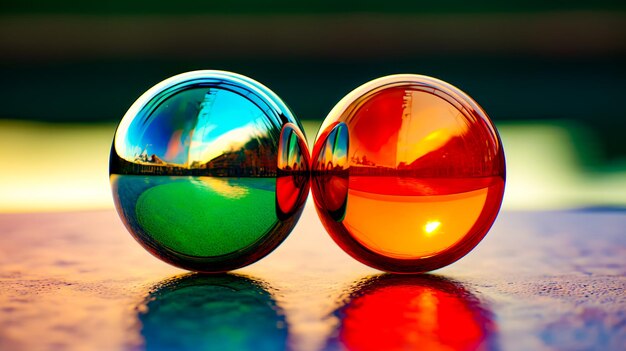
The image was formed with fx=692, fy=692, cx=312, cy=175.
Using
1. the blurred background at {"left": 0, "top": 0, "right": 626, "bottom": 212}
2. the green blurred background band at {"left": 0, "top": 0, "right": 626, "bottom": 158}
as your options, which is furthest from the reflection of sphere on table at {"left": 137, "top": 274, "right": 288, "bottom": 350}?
the green blurred background band at {"left": 0, "top": 0, "right": 626, "bottom": 158}

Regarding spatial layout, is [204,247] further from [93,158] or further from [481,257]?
[93,158]

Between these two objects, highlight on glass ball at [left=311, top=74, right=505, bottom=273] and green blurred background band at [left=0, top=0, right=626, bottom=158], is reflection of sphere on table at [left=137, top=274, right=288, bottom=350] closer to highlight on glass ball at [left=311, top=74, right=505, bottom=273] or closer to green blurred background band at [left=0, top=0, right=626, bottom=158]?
highlight on glass ball at [left=311, top=74, right=505, bottom=273]

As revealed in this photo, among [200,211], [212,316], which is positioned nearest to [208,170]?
[200,211]

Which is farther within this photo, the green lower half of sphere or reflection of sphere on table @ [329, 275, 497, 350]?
the green lower half of sphere

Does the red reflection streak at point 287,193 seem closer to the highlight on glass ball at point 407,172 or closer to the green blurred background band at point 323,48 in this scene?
the highlight on glass ball at point 407,172

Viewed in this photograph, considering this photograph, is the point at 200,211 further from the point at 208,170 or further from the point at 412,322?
the point at 412,322

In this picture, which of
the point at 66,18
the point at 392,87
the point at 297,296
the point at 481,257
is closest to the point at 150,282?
the point at 297,296
